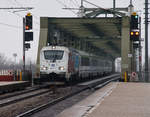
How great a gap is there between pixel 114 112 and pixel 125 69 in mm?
22967

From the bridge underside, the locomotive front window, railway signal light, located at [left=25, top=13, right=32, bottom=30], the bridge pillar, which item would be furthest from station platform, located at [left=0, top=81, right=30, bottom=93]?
the bridge pillar

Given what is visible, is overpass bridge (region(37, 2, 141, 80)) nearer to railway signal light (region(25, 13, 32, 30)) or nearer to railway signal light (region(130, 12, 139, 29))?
railway signal light (region(25, 13, 32, 30))

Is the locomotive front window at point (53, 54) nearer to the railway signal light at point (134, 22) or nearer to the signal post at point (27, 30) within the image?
the signal post at point (27, 30)

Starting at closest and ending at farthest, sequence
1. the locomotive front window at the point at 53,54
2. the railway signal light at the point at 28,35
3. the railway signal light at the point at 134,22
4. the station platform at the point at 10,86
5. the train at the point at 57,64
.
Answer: the station platform at the point at 10,86
the railway signal light at the point at 134,22
the train at the point at 57,64
the locomotive front window at the point at 53,54
the railway signal light at the point at 28,35

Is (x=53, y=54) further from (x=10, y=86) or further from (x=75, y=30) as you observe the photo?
(x=75, y=30)

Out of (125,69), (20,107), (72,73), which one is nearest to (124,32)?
(125,69)

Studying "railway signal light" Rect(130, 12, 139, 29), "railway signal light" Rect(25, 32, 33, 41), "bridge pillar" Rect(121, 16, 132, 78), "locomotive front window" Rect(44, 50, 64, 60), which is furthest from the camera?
"bridge pillar" Rect(121, 16, 132, 78)

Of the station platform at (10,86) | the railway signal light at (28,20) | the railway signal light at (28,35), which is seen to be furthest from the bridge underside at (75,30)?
the station platform at (10,86)

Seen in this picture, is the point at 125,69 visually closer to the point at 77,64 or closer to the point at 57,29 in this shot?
the point at 77,64

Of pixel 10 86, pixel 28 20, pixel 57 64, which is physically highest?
pixel 28 20

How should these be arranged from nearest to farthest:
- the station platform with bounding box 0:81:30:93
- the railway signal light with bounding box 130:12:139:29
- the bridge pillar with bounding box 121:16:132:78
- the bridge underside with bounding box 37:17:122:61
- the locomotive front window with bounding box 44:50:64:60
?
the station platform with bounding box 0:81:30:93 → the railway signal light with bounding box 130:12:139:29 → the locomotive front window with bounding box 44:50:64:60 → the bridge pillar with bounding box 121:16:132:78 → the bridge underside with bounding box 37:17:122:61

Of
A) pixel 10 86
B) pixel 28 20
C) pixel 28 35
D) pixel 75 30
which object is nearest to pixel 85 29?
pixel 75 30

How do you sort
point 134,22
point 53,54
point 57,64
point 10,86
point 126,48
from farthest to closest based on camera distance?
point 126,48 → point 53,54 → point 57,64 → point 134,22 → point 10,86

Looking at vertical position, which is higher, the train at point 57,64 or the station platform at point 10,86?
the train at point 57,64
